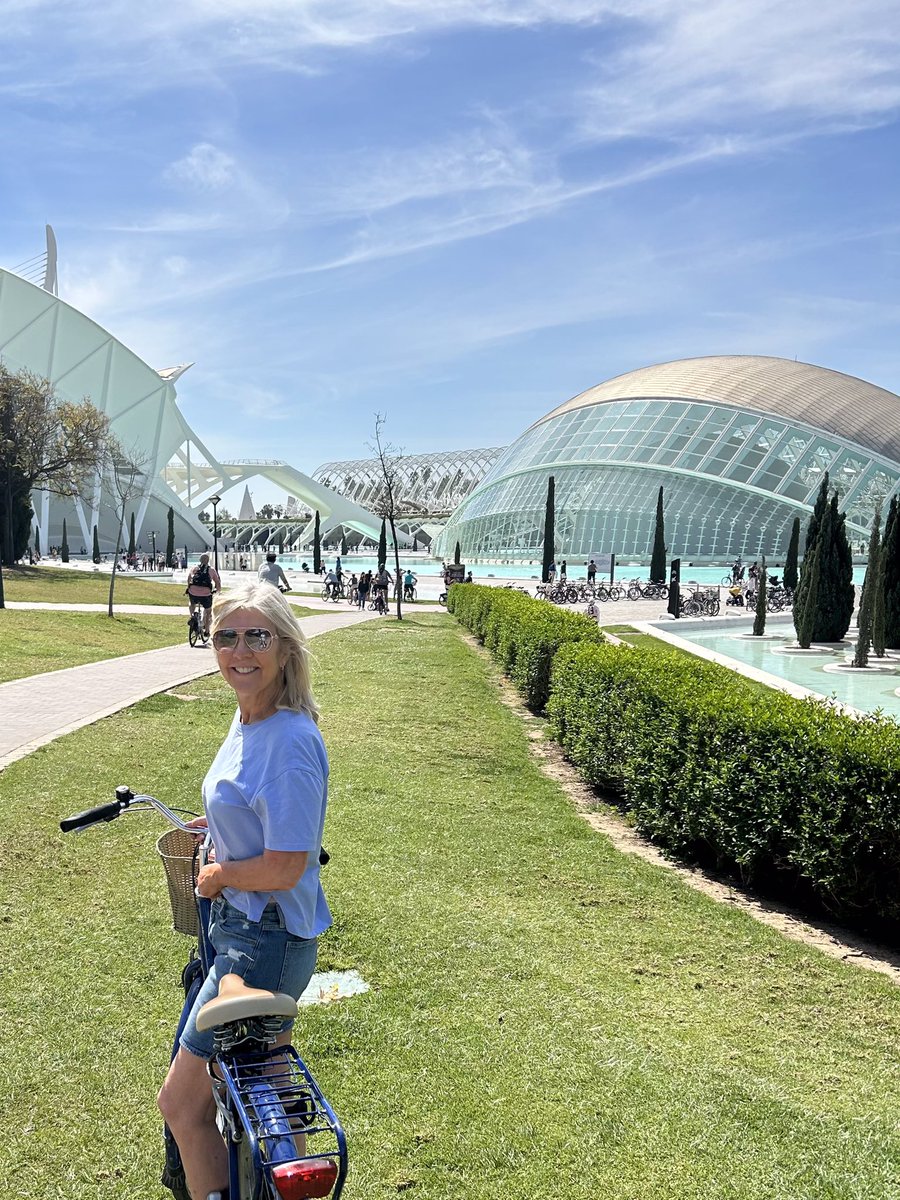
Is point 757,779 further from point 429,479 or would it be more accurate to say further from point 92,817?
point 429,479

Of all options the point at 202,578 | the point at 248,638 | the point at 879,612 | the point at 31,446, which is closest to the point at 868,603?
the point at 879,612

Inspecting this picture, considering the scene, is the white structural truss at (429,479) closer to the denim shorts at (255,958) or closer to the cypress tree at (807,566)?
the cypress tree at (807,566)

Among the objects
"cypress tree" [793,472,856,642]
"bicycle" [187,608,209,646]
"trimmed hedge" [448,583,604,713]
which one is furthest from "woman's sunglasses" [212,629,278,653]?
"cypress tree" [793,472,856,642]

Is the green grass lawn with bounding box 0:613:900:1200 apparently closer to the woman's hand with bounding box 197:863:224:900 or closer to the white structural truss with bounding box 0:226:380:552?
the woman's hand with bounding box 197:863:224:900

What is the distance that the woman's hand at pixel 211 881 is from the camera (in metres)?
2.48

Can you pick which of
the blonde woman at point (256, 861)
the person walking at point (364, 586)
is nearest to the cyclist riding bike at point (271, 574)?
the blonde woman at point (256, 861)

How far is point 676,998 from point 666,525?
167 ft

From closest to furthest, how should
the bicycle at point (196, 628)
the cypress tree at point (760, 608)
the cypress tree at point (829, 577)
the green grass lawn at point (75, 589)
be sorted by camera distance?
the bicycle at point (196, 628), the cypress tree at point (829, 577), the cypress tree at point (760, 608), the green grass lawn at point (75, 589)

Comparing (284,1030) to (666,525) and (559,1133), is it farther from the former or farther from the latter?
(666,525)

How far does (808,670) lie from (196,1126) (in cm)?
1855

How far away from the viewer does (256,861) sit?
8.04 ft

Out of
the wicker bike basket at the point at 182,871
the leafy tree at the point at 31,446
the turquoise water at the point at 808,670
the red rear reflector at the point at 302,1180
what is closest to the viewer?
the red rear reflector at the point at 302,1180

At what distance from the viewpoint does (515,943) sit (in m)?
5.17

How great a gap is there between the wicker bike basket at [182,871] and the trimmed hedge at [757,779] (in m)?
3.86
